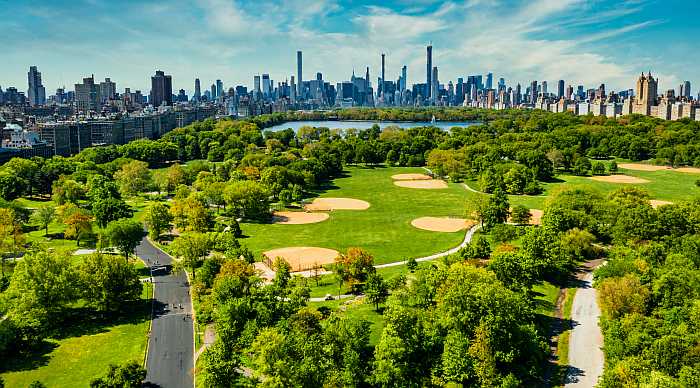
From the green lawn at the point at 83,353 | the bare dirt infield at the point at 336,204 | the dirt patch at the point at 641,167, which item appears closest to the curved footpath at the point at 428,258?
the green lawn at the point at 83,353

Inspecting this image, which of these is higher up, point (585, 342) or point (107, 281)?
point (107, 281)

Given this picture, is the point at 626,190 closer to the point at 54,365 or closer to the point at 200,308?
the point at 200,308

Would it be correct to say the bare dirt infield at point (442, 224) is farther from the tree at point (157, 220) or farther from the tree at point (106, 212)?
the tree at point (106, 212)

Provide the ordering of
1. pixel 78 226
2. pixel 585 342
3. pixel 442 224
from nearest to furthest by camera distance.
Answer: pixel 585 342
pixel 78 226
pixel 442 224

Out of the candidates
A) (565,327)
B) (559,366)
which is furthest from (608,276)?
(559,366)

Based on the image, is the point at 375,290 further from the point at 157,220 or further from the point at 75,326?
the point at 157,220

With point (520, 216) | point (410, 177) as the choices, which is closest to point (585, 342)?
point (520, 216)
